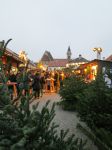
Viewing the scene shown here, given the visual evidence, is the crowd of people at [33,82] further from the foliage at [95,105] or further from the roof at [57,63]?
the roof at [57,63]

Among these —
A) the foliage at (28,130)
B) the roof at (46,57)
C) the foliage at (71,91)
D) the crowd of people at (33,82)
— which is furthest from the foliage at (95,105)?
the roof at (46,57)

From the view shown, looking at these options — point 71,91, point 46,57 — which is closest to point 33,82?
point 71,91

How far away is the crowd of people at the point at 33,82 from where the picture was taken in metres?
3.16

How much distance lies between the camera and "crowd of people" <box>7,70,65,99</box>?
316 centimetres

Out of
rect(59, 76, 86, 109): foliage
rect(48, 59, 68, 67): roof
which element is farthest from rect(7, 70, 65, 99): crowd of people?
rect(48, 59, 68, 67): roof

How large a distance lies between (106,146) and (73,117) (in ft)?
34.2

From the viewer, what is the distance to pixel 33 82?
7395 mm

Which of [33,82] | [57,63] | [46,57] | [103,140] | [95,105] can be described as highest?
[46,57]

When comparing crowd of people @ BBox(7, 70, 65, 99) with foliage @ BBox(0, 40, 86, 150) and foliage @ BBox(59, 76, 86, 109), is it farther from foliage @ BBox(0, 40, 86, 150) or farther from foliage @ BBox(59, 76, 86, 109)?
foliage @ BBox(59, 76, 86, 109)

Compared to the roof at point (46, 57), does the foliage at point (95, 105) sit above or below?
below

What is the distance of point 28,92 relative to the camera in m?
3.20

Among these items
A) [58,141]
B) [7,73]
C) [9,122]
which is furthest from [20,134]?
[7,73]

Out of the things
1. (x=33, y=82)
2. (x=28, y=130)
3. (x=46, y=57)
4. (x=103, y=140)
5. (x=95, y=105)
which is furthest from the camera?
(x=46, y=57)

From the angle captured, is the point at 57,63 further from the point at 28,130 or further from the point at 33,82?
the point at 28,130
